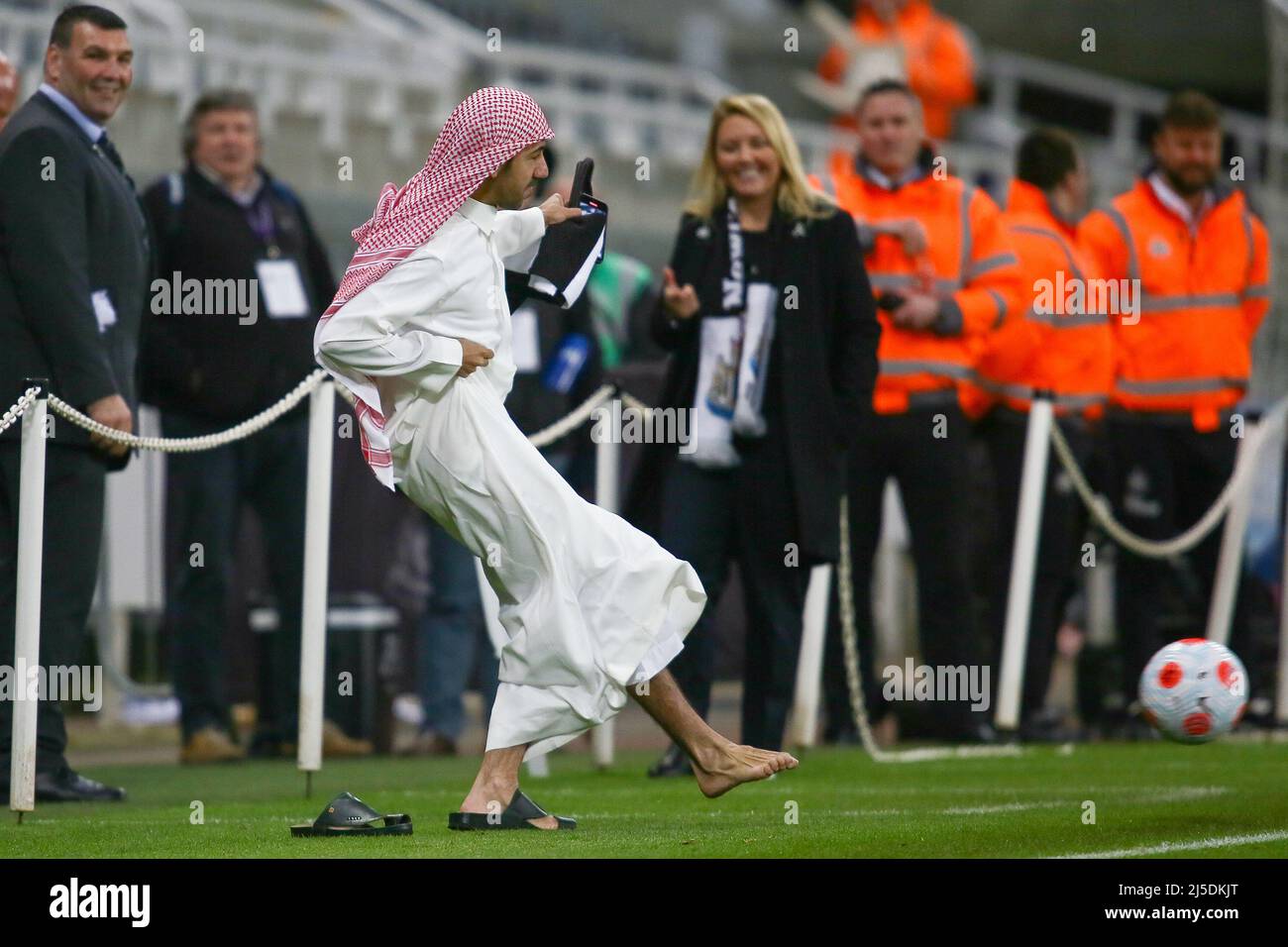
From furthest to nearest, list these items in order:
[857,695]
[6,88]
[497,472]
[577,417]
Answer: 1. [857,695]
2. [577,417]
3. [6,88]
4. [497,472]

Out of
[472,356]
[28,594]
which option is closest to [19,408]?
[28,594]

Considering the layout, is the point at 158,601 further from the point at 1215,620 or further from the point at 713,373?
the point at 1215,620

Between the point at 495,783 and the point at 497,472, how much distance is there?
2.89 ft

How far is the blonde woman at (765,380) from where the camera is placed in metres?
9.22

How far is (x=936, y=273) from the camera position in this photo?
1130cm

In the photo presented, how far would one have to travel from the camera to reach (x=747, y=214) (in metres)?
9.47

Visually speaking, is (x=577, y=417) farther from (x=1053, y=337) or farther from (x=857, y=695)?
(x=1053, y=337)

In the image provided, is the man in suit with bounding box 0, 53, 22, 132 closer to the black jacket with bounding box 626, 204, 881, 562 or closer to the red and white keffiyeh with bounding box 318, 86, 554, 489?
the black jacket with bounding box 626, 204, 881, 562

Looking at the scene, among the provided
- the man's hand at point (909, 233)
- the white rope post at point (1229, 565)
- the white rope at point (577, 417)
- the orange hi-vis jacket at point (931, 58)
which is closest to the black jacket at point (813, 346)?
the white rope at point (577, 417)

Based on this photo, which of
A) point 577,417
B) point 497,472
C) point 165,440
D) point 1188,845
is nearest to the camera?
point 1188,845

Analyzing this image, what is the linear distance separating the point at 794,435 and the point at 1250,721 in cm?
452

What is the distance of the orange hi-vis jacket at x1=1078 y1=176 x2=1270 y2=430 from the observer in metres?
12.1

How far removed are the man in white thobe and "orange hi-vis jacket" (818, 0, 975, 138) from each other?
15.3m
